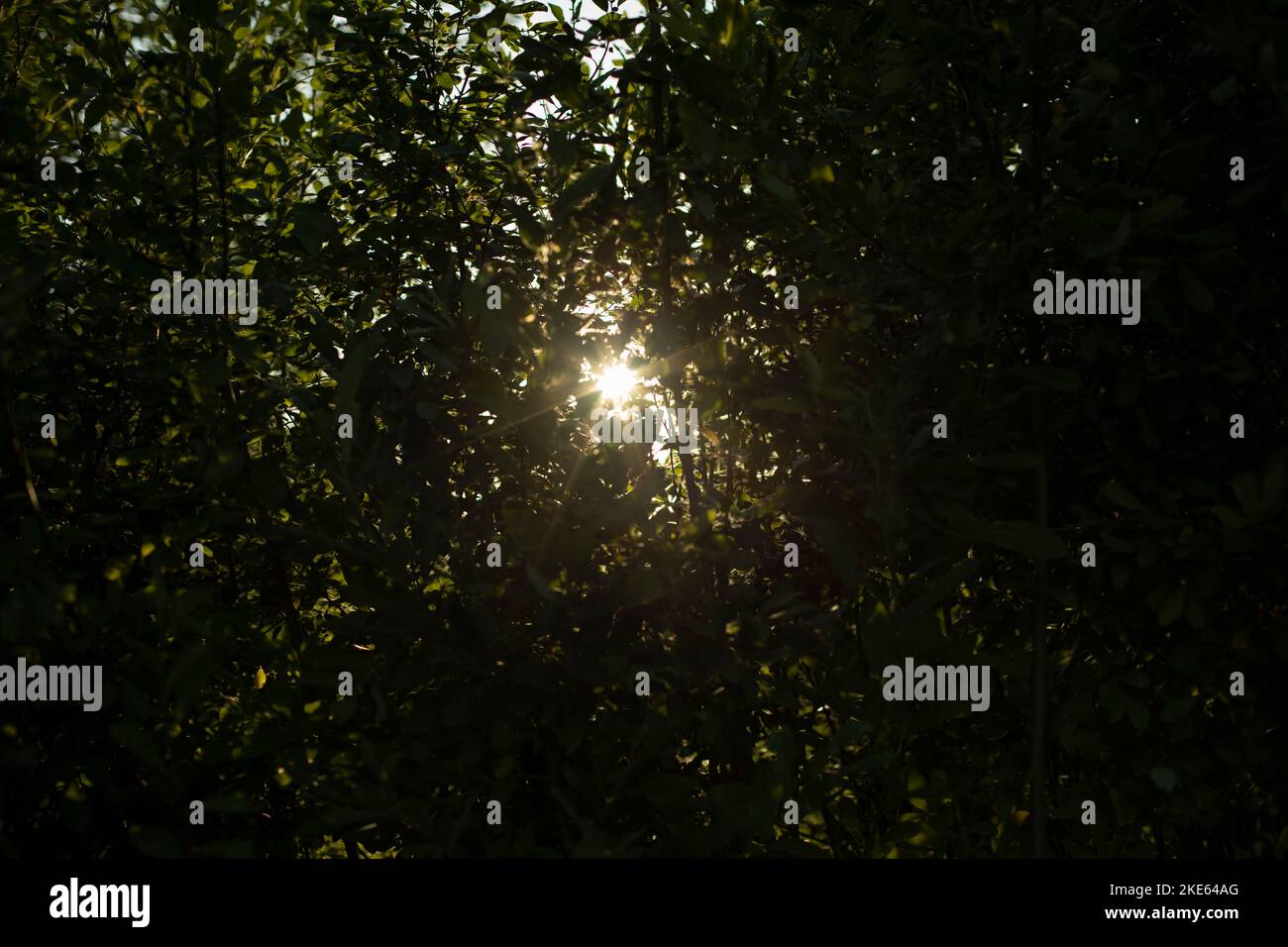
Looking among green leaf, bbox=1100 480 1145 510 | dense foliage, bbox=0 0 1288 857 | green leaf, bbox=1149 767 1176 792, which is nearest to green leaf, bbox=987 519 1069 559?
dense foliage, bbox=0 0 1288 857

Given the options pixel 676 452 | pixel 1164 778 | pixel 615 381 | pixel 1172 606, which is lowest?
pixel 1164 778

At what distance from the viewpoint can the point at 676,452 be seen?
2664mm

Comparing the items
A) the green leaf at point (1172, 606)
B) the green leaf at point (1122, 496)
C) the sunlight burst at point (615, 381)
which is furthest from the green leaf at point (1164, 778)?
the sunlight burst at point (615, 381)

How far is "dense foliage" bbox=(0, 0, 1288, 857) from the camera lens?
215 centimetres

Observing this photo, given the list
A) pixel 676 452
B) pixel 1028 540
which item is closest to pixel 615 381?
pixel 676 452

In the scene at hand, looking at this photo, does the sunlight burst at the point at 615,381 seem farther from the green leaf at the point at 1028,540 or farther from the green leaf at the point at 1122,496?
the green leaf at the point at 1122,496

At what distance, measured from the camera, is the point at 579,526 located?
2213 mm

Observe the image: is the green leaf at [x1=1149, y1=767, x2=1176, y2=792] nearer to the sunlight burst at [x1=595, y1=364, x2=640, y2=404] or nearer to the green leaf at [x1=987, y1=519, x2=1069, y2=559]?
the green leaf at [x1=987, y1=519, x2=1069, y2=559]

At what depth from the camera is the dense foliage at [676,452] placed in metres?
2.15

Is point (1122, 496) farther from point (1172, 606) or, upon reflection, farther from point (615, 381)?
point (615, 381)

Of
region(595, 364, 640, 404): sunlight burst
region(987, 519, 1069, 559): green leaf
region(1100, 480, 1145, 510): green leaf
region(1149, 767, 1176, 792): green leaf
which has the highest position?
region(595, 364, 640, 404): sunlight burst

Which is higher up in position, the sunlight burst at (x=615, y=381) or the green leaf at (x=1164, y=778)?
the sunlight burst at (x=615, y=381)

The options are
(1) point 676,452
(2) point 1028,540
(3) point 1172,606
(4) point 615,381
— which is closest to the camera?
(2) point 1028,540

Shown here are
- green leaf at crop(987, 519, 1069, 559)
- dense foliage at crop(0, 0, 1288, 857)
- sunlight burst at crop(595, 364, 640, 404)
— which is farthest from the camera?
sunlight burst at crop(595, 364, 640, 404)
